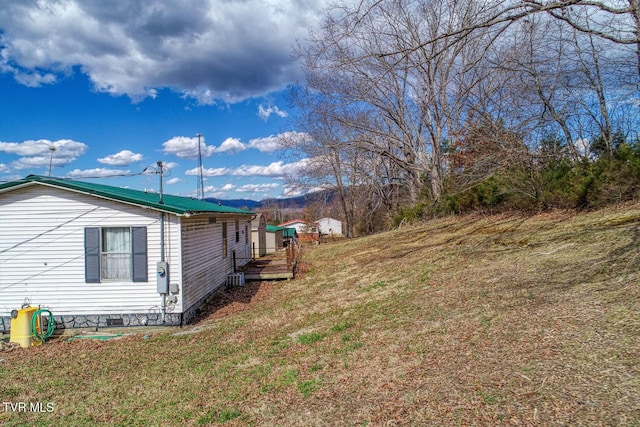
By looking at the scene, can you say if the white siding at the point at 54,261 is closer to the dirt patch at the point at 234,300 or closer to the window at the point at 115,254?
the window at the point at 115,254

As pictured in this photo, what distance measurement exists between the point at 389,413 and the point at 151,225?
6884 millimetres

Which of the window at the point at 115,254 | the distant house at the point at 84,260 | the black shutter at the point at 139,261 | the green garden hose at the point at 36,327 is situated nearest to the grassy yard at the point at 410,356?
the green garden hose at the point at 36,327

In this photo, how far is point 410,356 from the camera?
484 cm

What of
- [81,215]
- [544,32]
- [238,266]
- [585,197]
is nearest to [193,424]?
[81,215]

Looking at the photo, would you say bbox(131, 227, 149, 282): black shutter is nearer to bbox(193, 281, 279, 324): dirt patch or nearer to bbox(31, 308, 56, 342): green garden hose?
bbox(193, 281, 279, 324): dirt patch

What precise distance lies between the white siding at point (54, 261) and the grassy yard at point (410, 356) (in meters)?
0.93

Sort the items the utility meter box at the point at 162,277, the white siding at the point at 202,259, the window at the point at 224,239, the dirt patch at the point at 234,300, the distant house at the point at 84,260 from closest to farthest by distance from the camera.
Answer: the utility meter box at the point at 162,277
the distant house at the point at 84,260
the white siding at the point at 202,259
the dirt patch at the point at 234,300
the window at the point at 224,239

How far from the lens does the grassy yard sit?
11.7ft

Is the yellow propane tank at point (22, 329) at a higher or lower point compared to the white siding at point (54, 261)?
lower

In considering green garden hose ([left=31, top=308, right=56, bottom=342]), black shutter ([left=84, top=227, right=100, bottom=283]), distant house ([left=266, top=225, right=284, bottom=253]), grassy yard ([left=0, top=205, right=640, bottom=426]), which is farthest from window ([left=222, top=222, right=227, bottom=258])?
distant house ([left=266, top=225, right=284, bottom=253])

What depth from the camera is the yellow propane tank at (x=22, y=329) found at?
26.1 feet

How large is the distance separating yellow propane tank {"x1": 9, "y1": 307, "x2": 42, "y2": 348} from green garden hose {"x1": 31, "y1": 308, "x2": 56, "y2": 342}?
0.06 metres

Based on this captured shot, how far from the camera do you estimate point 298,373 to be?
16.6 feet

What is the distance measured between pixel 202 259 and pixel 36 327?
3.75 meters
